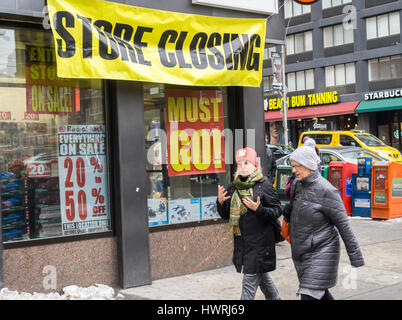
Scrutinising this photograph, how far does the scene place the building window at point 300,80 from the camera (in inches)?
1688

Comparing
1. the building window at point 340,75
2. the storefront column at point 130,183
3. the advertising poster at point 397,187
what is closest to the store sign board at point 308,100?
the building window at point 340,75

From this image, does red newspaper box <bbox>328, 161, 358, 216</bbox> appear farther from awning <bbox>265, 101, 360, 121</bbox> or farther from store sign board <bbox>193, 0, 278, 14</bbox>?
awning <bbox>265, 101, 360, 121</bbox>

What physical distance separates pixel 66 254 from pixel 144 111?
6.84ft

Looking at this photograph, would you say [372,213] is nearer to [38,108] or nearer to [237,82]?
[237,82]

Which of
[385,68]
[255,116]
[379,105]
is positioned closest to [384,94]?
[379,105]

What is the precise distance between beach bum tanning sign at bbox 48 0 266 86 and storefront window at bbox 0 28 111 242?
20.9 inches

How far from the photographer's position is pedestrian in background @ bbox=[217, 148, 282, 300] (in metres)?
4.90

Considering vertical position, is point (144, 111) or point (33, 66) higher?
point (33, 66)

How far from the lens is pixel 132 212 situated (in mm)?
6914

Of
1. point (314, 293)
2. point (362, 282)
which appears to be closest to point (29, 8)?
point (314, 293)

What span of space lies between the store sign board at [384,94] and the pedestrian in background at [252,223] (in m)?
33.6

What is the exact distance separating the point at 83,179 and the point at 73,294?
1.42 metres

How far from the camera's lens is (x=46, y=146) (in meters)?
6.62

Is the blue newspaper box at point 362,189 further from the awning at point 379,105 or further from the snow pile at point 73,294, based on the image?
the awning at point 379,105
